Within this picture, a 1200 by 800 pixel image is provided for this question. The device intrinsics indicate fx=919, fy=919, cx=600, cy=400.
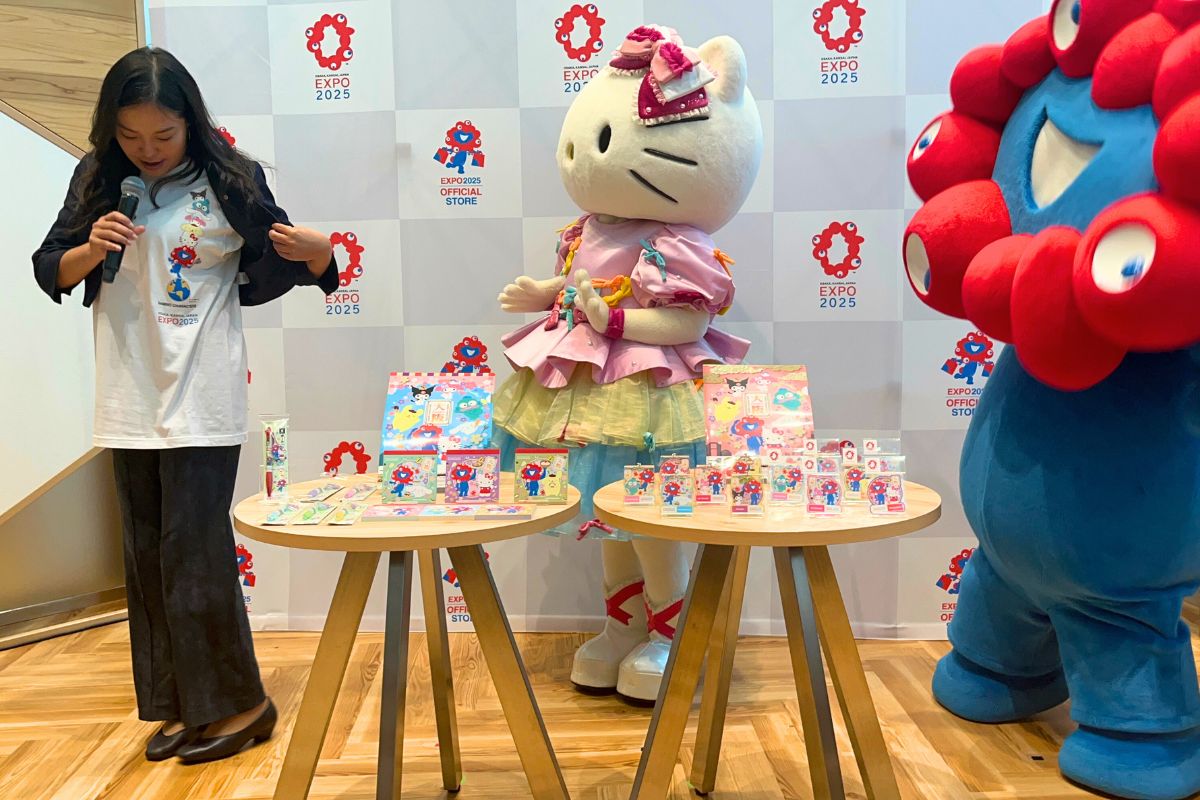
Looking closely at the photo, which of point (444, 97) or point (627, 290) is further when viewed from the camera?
point (444, 97)

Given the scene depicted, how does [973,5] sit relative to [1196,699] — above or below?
above

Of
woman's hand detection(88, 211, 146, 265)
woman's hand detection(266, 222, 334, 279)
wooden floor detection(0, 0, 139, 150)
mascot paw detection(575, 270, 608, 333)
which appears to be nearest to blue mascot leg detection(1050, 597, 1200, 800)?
mascot paw detection(575, 270, 608, 333)

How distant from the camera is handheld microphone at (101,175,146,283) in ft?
5.92

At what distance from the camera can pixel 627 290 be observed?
7.17ft

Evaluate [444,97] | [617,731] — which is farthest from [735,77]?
[617,731]

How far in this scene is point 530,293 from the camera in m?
2.32

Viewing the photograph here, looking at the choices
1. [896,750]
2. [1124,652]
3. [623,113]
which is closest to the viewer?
[1124,652]

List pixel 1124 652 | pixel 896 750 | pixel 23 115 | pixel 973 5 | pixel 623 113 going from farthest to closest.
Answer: pixel 23 115
pixel 973 5
pixel 623 113
pixel 896 750
pixel 1124 652

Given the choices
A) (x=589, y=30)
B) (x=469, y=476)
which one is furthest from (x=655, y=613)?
(x=589, y=30)

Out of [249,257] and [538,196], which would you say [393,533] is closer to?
[249,257]

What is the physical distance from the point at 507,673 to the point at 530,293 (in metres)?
1.08

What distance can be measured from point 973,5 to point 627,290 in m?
1.31

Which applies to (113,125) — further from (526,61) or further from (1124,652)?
(1124,652)

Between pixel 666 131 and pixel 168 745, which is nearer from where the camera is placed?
pixel 168 745
